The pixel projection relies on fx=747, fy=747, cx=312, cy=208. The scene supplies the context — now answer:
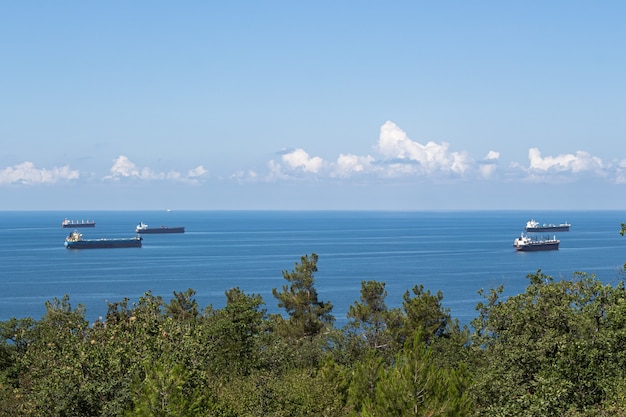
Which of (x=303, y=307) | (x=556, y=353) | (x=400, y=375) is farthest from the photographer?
(x=303, y=307)

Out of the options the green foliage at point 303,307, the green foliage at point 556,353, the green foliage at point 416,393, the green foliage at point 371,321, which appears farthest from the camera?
the green foliage at point 303,307

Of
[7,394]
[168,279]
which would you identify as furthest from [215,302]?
[7,394]

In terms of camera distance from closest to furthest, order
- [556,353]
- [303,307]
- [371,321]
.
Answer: [556,353] < [371,321] < [303,307]

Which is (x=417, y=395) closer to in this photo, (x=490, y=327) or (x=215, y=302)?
(x=490, y=327)

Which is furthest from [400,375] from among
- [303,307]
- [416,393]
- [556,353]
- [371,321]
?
[303,307]

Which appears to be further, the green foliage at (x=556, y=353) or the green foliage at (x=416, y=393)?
the green foliage at (x=556, y=353)

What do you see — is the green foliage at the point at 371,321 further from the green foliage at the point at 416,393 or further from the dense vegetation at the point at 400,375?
the green foliage at the point at 416,393

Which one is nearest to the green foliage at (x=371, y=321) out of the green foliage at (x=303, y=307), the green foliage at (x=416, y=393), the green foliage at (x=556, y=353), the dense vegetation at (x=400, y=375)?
the green foliage at (x=303, y=307)

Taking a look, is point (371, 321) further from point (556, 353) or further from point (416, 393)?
point (416, 393)

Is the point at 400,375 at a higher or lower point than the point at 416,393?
higher

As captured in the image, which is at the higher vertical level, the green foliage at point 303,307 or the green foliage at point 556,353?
the green foliage at point 556,353

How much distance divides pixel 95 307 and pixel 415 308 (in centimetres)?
9541

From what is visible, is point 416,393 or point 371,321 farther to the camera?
point 371,321

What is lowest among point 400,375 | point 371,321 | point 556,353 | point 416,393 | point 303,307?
point 303,307
